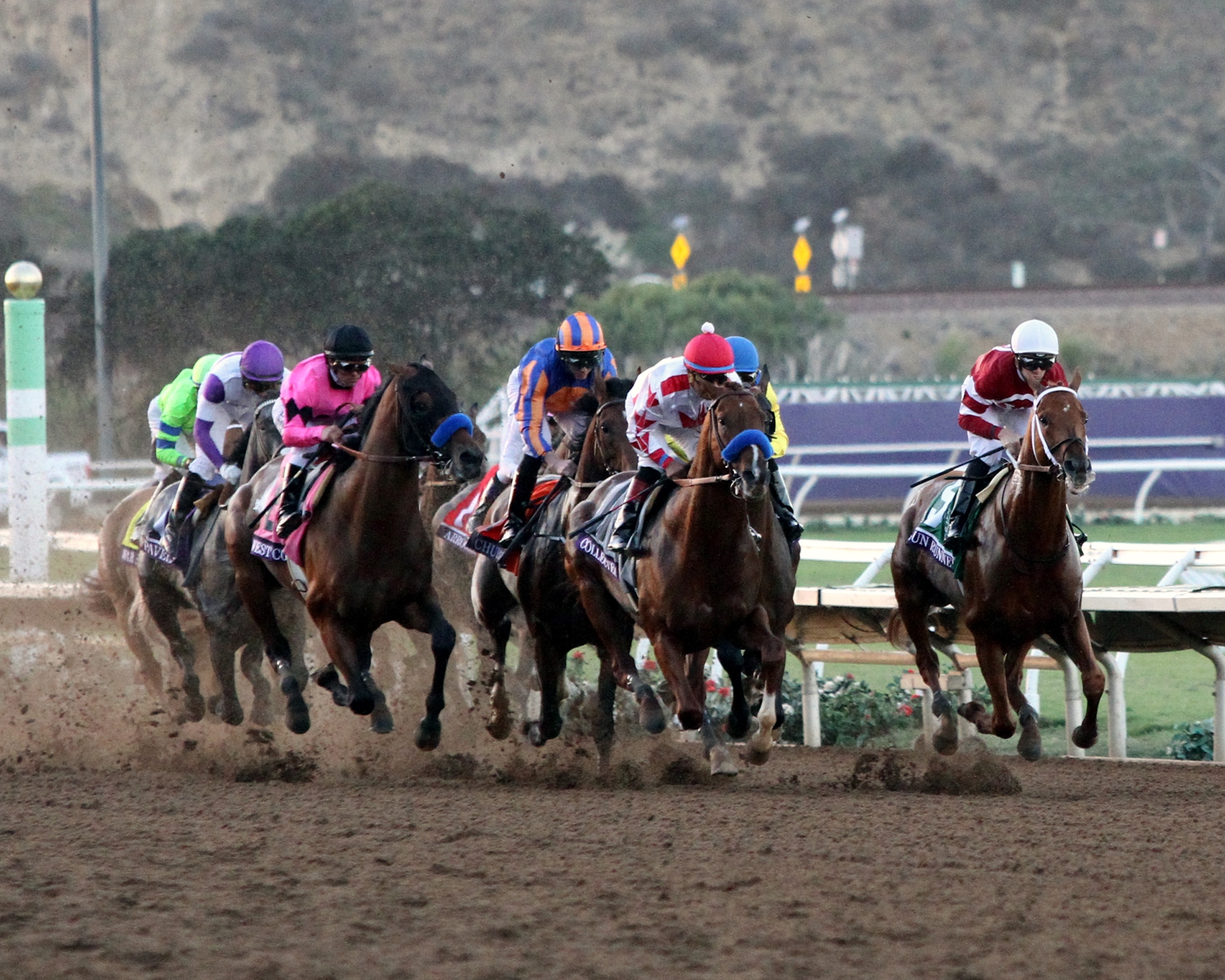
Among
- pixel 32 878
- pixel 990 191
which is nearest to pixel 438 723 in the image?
pixel 32 878

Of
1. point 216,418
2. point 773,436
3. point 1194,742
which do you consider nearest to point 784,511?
point 773,436

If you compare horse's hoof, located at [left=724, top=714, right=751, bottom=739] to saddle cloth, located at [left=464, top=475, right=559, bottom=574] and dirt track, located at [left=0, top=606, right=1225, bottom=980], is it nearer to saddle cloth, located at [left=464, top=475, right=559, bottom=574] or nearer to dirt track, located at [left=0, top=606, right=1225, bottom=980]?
dirt track, located at [left=0, top=606, right=1225, bottom=980]

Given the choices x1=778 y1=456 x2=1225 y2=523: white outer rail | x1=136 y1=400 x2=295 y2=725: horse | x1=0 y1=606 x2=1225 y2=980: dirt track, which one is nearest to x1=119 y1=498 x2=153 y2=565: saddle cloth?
x1=136 y1=400 x2=295 y2=725: horse

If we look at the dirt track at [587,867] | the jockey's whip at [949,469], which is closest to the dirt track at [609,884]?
the dirt track at [587,867]

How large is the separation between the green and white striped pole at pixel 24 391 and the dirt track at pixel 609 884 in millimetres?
5771

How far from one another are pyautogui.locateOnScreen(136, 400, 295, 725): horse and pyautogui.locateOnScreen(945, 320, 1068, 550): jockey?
2.86m

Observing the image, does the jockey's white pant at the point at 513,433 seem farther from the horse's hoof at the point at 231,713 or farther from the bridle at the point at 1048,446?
the bridle at the point at 1048,446

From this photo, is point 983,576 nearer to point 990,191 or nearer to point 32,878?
point 32,878

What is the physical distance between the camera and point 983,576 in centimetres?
682

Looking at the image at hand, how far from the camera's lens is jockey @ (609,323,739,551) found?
21.8ft

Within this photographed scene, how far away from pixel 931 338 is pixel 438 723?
36395mm

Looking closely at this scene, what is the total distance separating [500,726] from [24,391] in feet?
18.7

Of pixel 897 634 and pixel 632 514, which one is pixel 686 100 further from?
pixel 632 514

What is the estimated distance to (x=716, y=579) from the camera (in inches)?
252
